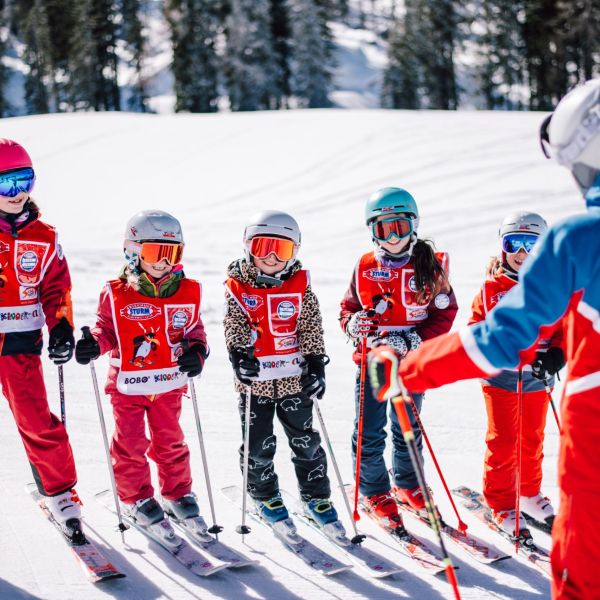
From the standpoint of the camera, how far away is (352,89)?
247 feet

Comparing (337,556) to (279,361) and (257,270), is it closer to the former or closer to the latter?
(279,361)

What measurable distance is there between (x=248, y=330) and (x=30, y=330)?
1289mm

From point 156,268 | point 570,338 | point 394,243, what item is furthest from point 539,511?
point 156,268

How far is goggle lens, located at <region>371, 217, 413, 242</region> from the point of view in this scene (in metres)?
4.48

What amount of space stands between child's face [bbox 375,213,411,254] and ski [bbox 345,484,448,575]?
1.68 m

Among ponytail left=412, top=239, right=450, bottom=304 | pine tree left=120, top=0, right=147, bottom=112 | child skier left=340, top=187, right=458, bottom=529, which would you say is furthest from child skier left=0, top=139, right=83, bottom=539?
pine tree left=120, top=0, right=147, bottom=112

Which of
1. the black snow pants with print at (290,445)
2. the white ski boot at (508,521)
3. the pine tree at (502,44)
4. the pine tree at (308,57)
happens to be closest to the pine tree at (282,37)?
the pine tree at (308,57)

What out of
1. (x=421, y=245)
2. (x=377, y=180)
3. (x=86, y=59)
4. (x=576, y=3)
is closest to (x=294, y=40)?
(x=86, y=59)

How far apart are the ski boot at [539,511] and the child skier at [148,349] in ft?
6.84

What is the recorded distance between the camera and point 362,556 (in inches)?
166

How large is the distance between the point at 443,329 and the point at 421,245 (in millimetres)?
548

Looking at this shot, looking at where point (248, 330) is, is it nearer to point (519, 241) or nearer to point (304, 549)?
point (304, 549)

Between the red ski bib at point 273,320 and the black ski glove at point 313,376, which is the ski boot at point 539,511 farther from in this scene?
the red ski bib at point 273,320

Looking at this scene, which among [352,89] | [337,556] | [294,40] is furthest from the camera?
[352,89]
